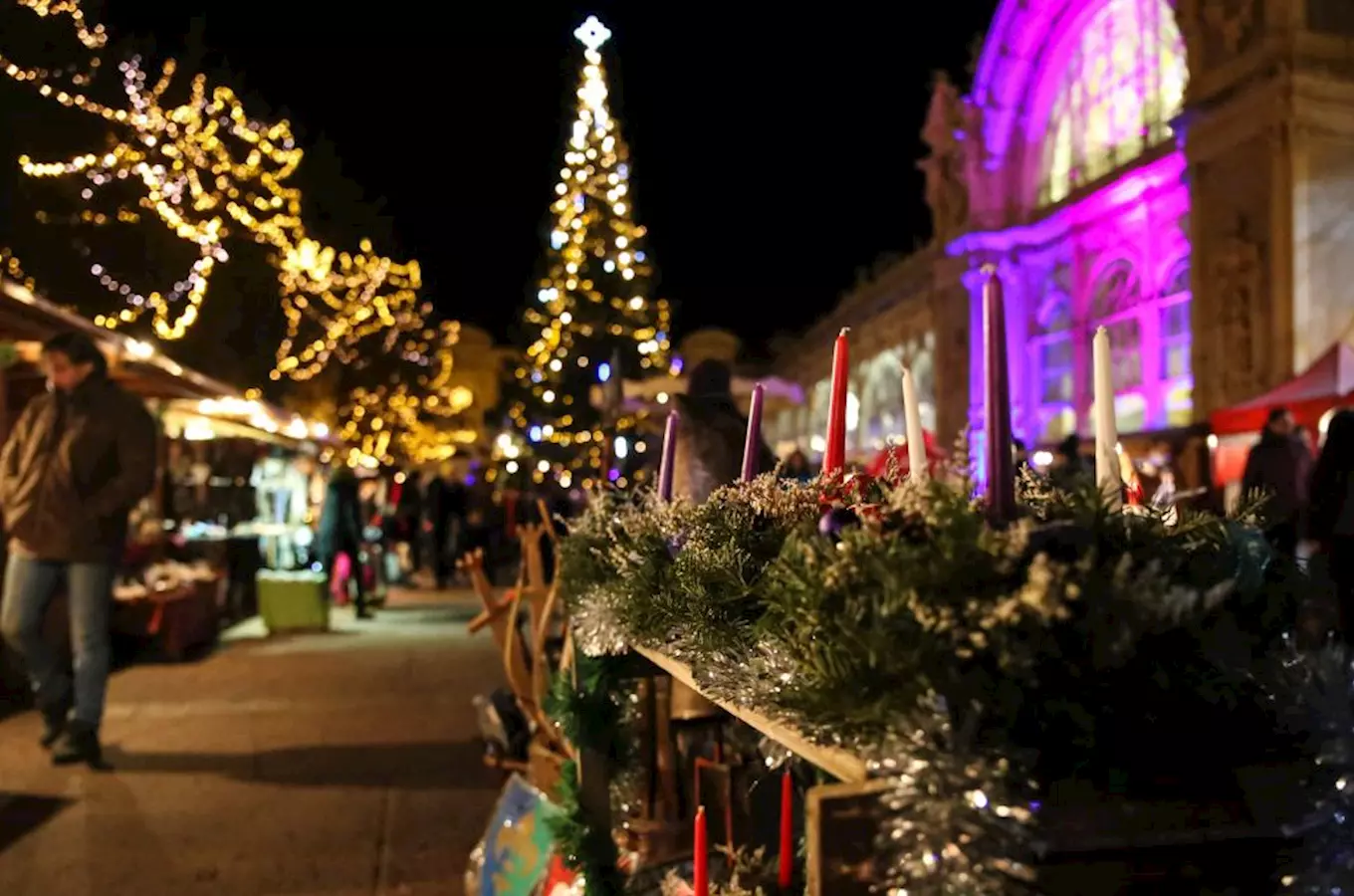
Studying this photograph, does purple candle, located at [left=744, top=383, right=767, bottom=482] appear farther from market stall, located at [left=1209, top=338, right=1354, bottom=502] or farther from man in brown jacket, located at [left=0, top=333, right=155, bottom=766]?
market stall, located at [left=1209, top=338, right=1354, bottom=502]

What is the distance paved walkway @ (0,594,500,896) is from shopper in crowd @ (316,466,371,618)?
4.20 meters

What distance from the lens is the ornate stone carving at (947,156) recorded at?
33.2 m

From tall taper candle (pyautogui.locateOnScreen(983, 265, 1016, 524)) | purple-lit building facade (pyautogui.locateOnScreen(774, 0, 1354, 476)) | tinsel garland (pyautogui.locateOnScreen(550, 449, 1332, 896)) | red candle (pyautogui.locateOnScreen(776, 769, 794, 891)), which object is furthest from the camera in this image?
purple-lit building facade (pyautogui.locateOnScreen(774, 0, 1354, 476))

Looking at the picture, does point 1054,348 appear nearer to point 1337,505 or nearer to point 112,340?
point 1337,505

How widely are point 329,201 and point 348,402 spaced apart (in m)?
8.82

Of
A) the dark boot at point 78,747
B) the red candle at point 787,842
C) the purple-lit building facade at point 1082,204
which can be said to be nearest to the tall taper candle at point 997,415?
the red candle at point 787,842

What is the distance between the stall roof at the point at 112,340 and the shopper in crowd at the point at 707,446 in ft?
16.3

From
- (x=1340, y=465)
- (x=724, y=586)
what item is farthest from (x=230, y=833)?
(x=1340, y=465)

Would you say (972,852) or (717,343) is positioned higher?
(717,343)

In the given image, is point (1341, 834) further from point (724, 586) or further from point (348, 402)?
point (348, 402)

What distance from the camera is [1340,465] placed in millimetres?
6535

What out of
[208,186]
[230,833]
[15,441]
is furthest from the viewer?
[208,186]

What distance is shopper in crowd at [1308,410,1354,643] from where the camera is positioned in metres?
6.50

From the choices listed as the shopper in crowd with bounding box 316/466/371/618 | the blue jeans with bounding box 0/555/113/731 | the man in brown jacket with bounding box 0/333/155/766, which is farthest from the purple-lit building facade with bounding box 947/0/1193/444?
the blue jeans with bounding box 0/555/113/731
